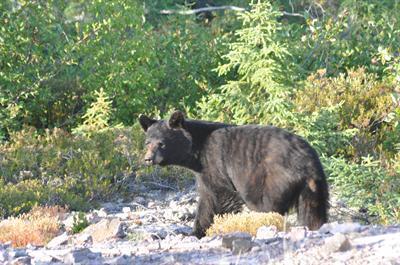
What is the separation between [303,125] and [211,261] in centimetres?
591

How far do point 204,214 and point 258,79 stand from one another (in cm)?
387

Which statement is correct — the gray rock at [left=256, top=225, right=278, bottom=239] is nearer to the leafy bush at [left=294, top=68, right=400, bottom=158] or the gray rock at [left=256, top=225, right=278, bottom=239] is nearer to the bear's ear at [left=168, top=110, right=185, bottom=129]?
the bear's ear at [left=168, top=110, right=185, bottom=129]

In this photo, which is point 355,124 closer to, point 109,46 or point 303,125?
point 303,125

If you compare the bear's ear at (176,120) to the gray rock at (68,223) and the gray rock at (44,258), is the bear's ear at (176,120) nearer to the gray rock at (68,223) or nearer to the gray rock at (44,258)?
the gray rock at (68,223)

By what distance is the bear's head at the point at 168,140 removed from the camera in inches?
394

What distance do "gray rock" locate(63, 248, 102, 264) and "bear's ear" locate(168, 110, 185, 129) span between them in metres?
3.32

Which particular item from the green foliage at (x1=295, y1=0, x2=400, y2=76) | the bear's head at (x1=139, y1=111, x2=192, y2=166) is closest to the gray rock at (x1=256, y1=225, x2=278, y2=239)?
the bear's head at (x1=139, y1=111, x2=192, y2=166)

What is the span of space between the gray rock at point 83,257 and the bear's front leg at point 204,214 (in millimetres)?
2664

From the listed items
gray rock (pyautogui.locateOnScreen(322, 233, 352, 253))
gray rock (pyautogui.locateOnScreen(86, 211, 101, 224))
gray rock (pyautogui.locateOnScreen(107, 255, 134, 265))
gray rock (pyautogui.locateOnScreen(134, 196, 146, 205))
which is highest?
gray rock (pyautogui.locateOnScreen(322, 233, 352, 253))

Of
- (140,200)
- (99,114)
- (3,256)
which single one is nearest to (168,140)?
(140,200)

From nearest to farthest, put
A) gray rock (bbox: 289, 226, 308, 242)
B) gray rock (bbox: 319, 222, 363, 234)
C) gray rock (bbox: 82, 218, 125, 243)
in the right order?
gray rock (bbox: 289, 226, 308, 242), gray rock (bbox: 319, 222, 363, 234), gray rock (bbox: 82, 218, 125, 243)

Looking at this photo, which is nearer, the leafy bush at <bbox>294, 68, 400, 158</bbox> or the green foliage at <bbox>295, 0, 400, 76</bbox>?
the leafy bush at <bbox>294, 68, 400, 158</bbox>

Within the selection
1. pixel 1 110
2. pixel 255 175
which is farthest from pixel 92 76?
pixel 255 175

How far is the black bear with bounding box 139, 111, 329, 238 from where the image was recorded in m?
8.77
